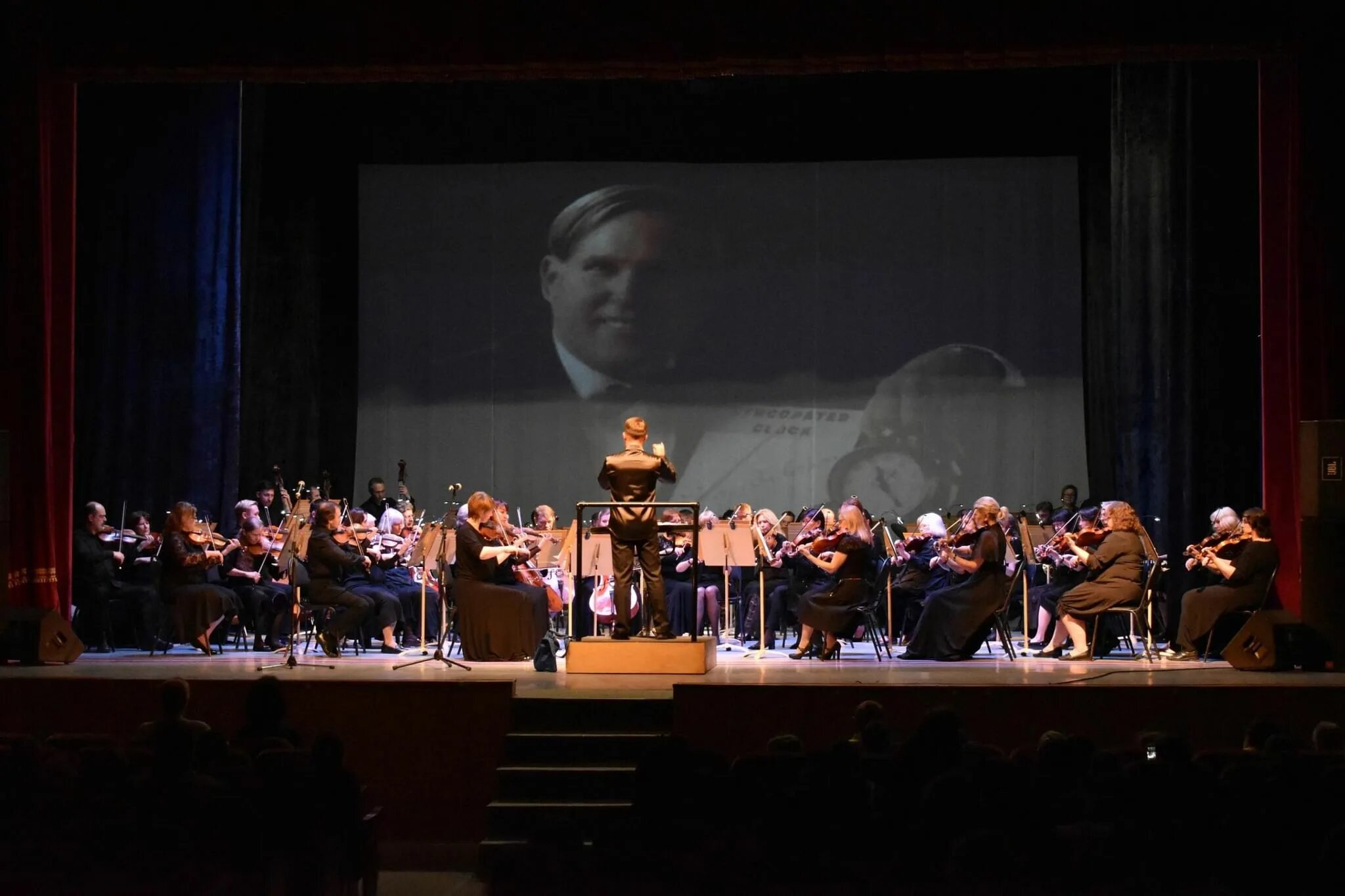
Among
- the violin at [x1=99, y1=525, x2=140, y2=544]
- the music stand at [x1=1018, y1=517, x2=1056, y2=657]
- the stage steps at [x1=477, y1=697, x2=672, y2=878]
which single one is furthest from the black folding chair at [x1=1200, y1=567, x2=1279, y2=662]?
the violin at [x1=99, y1=525, x2=140, y2=544]

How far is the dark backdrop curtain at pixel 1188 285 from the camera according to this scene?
12875mm

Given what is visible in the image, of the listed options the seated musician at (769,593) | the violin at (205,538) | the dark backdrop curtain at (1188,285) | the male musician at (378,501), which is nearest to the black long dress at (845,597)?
the seated musician at (769,593)

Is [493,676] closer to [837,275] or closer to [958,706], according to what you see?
[958,706]

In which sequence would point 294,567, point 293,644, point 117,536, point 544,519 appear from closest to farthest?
1. point 293,644
2. point 294,567
3. point 117,536
4. point 544,519

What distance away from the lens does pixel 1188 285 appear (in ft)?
42.7

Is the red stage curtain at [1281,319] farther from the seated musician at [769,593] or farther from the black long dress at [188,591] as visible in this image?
the black long dress at [188,591]

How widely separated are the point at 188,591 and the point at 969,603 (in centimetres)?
558

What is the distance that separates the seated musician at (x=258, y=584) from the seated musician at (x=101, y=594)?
628 mm

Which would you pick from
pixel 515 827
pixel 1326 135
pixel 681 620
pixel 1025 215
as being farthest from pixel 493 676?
pixel 1025 215

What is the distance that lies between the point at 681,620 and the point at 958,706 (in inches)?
174

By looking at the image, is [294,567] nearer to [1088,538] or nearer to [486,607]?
[486,607]

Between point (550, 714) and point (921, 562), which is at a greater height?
point (921, 562)

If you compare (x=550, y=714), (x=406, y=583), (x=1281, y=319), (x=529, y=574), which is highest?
(x=1281, y=319)

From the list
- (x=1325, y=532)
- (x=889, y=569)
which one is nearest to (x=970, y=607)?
(x=889, y=569)
